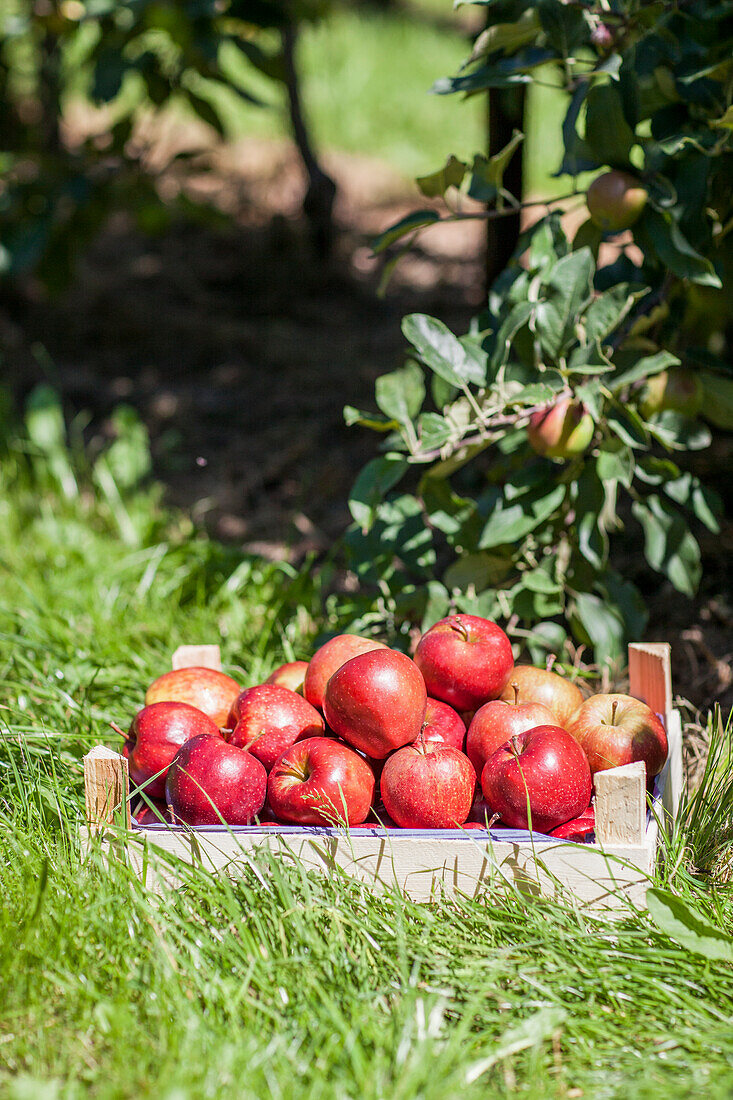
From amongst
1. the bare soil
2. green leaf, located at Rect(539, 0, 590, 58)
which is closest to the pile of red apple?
the bare soil

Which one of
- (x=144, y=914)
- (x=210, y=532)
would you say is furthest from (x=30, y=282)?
(x=144, y=914)

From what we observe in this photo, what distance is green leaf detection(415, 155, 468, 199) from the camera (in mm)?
1792

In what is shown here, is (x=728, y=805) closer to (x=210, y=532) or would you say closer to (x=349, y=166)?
(x=210, y=532)

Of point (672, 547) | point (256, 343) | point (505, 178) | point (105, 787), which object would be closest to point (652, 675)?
point (672, 547)

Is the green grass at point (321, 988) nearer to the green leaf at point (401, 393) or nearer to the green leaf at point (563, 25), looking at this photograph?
the green leaf at point (401, 393)

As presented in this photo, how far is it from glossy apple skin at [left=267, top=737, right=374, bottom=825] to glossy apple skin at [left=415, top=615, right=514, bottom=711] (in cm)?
20

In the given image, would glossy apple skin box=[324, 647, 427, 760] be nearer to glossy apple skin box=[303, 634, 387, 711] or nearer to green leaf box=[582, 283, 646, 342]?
glossy apple skin box=[303, 634, 387, 711]

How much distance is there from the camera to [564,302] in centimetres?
170

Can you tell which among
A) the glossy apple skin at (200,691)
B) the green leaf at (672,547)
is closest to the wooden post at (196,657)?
the glossy apple skin at (200,691)

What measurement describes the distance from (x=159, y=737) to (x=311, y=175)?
307 centimetres

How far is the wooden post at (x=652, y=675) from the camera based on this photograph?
1.69 meters

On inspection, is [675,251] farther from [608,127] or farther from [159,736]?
[159,736]

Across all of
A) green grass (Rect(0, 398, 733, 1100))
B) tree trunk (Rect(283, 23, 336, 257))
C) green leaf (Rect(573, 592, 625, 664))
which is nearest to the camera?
green grass (Rect(0, 398, 733, 1100))

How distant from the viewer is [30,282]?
4695mm
